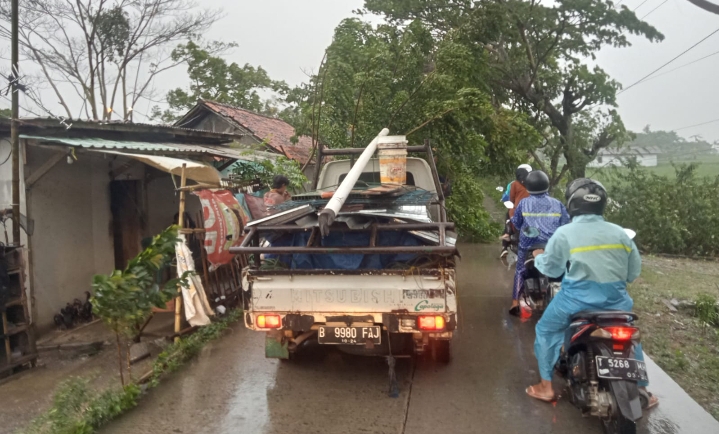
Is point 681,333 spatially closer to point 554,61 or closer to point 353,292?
point 353,292

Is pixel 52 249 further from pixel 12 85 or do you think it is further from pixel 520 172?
pixel 520 172

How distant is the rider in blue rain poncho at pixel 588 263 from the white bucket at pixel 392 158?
8.23 feet

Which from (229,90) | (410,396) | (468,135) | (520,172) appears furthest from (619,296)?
(229,90)

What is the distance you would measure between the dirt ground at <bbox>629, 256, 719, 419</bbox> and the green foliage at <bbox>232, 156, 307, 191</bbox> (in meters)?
5.42

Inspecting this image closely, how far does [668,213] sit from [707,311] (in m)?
7.70

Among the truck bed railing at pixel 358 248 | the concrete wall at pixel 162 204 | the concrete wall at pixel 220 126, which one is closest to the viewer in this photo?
the truck bed railing at pixel 358 248

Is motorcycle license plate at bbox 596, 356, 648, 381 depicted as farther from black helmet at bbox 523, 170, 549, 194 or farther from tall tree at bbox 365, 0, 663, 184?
tall tree at bbox 365, 0, 663, 184

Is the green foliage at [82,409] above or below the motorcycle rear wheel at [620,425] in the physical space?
below

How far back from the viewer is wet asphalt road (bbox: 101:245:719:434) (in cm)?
391

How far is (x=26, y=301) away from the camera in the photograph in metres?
6.62

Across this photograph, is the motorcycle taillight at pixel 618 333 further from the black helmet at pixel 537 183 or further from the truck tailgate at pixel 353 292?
the black helmet at pixel 537 183

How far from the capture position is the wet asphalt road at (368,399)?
3910mm

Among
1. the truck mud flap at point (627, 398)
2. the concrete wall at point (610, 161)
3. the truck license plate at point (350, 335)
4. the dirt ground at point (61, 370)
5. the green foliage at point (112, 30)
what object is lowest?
the dirt ground at point (61, 370)

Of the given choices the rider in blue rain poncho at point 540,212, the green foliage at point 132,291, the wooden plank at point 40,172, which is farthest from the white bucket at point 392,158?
the wooden plank at point 40,172
